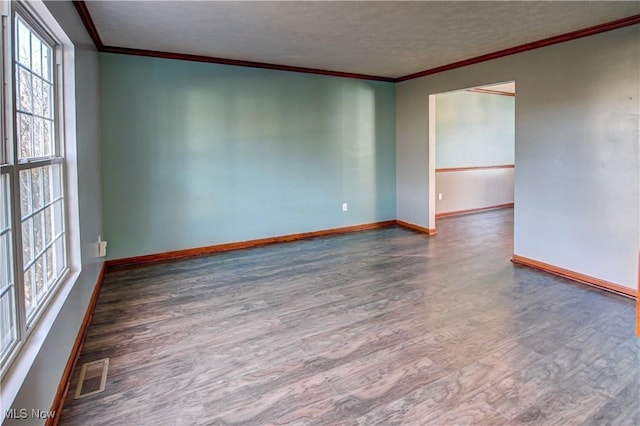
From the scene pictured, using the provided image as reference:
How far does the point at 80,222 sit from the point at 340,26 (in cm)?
262

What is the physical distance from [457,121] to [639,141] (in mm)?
4020

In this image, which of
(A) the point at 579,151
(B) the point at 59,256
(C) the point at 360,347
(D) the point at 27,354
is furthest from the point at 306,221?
(D) the point at 27,354

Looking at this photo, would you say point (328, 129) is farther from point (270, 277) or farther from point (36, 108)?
point (36, 108)

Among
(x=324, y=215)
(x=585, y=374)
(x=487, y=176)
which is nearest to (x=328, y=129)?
(x=324, y=215)

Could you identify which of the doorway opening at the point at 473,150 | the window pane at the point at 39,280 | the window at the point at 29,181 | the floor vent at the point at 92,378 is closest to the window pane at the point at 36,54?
A: the window at the point at 29,181

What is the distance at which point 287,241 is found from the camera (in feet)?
17.5

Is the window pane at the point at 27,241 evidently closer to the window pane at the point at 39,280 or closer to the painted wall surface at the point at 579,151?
the window pane at the point at 39,280

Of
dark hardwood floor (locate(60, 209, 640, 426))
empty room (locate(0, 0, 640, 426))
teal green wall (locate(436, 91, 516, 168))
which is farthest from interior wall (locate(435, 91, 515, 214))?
dark hardwood floor (locate(60, 209, 640, 426))

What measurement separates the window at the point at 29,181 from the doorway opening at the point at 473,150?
5606 millimetres

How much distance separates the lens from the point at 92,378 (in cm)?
218

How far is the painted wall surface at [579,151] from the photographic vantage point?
10.7ft

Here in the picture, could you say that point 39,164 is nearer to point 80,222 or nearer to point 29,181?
point 29,181

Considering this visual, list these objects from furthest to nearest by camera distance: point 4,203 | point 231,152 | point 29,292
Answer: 1. point 231,152
2. point 29,292
3. point 4,203

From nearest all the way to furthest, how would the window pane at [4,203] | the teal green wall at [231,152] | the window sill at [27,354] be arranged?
the window sill at [27,354]
the window pane at [4,203]
the teal green wall at [231,152]
